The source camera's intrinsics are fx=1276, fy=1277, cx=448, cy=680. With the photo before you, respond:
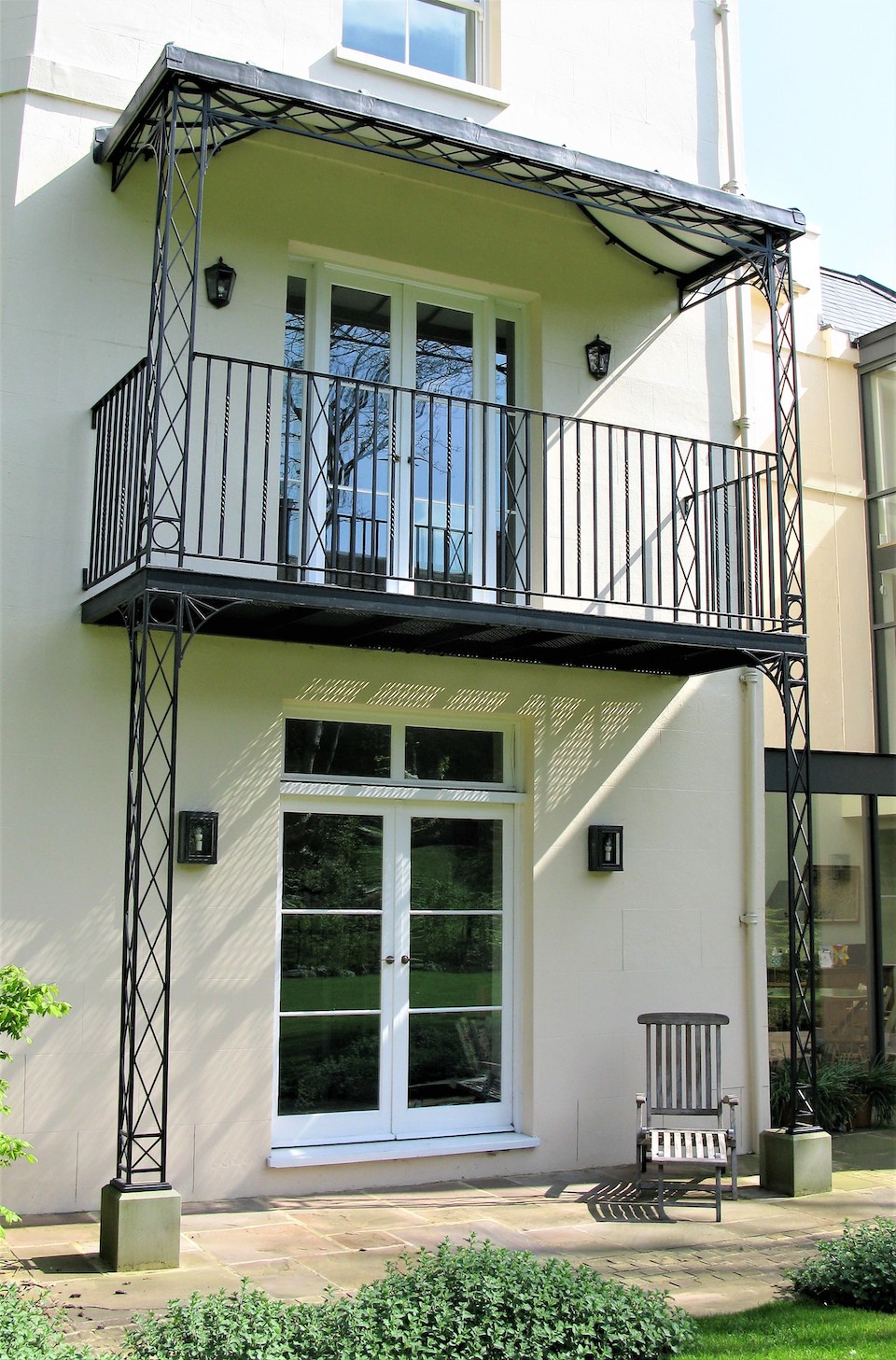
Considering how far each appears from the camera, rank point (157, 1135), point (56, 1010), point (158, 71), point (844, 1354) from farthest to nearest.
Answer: point (158, 71)
point (157, 1135)
point (56, 1010)
point (844, 1354)

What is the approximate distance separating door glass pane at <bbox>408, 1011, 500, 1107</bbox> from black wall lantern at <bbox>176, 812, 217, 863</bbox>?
1.63 m

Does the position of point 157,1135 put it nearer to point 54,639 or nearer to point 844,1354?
point 54,639

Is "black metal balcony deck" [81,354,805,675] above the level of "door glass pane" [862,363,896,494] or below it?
below

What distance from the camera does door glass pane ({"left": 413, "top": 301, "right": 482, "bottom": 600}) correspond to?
7625 mm

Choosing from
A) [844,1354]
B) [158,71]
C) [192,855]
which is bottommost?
[844,1354]

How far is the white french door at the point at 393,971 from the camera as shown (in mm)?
6961

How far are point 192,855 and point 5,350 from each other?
107 inches

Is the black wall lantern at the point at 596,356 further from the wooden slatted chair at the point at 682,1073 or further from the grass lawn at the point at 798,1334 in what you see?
the grass lawn at the point at 798,1334

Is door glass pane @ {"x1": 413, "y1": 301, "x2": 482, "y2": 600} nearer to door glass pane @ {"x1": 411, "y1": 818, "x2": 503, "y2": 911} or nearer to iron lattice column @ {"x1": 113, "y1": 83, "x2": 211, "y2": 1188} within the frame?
door glass pane @ {"x1": 411, "y1": 818, "x2": 503, "y2": 911}

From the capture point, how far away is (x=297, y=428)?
736 centimetres

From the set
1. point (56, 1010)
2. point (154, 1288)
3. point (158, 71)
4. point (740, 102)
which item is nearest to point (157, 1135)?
point (154, 1288)

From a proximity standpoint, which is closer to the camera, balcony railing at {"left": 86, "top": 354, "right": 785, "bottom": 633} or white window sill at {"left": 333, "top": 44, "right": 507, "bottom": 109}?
balcony railing at {"left": 86, "top": 354, "right": 785, "bottom": 633}

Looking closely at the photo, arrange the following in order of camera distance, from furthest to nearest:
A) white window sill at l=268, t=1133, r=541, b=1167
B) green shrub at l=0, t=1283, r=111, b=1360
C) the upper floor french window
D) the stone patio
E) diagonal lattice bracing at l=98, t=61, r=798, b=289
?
the upper floor french window < white window sill at l=268, t=1133, r=541, b=1167 < diagonal lattice bracing at l=98, t=61, r=798, b=289 < the stone patio < green shrub at l=0, t=1283, r=111, b=1360

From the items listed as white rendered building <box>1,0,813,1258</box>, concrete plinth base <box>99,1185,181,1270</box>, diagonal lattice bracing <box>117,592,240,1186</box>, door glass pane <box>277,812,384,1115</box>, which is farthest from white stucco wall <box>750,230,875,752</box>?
concrete plinth base <box>99,1185,181,1270</box>
